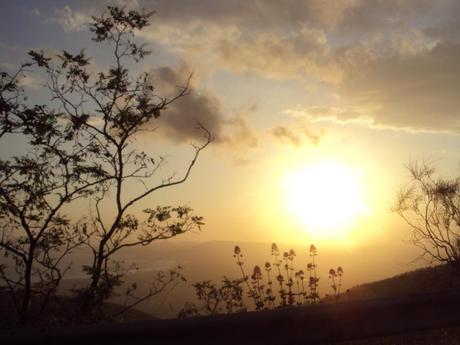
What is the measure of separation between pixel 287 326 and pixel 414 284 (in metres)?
18.0

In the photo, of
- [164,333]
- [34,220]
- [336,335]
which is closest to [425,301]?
[336,335]

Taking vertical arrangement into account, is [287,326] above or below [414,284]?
below

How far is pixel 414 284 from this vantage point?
64.8 feet

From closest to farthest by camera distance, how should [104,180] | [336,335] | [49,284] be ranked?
[336,335] → [49,284] → [104,180]

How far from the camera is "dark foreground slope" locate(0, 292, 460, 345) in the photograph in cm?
308

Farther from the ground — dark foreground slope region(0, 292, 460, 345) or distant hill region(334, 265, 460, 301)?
distant hill region(334, 265, 460, 301)

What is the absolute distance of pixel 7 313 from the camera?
7.75 metres

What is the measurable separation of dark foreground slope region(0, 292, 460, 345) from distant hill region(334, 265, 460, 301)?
14.4 metres

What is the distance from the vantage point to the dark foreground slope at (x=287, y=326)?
308 cm

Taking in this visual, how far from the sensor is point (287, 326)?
11.5ft

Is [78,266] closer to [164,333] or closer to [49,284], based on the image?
[49,284]

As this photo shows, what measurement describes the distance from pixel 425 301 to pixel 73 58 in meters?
7.99

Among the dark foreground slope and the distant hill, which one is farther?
the distant hill

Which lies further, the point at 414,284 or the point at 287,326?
the point at 414,284
